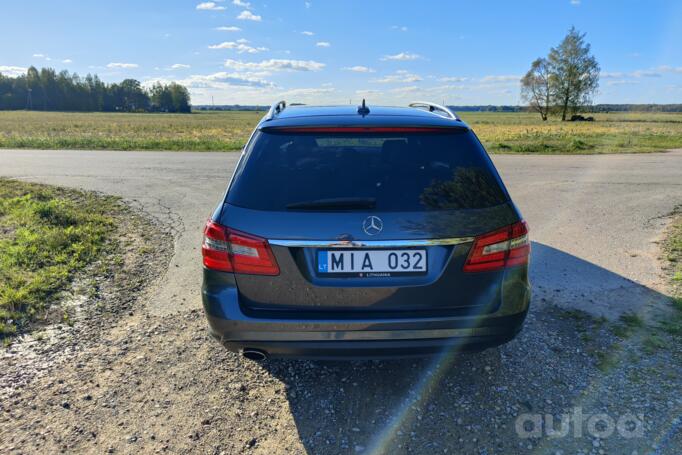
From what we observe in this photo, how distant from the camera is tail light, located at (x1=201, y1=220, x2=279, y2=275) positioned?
7.47ft

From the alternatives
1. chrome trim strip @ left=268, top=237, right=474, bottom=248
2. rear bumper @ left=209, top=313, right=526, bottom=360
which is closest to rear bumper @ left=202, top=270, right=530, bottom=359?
rear bumper @ left=209, top=313, right=526, bottom=360

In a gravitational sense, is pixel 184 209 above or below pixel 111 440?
above

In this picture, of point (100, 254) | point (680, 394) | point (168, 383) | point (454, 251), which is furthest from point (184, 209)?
point (680, 394)

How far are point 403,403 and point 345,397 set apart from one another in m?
0.36

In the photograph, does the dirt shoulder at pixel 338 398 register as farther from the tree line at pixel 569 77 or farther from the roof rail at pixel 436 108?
the tree line at pixel 569 77

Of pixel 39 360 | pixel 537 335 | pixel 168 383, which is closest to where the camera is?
pixel 168 383

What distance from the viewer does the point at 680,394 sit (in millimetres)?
2697

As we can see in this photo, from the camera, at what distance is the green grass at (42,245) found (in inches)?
157

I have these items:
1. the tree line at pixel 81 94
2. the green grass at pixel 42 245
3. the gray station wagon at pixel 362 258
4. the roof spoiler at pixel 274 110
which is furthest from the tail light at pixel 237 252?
the tree line at pixel 81 94

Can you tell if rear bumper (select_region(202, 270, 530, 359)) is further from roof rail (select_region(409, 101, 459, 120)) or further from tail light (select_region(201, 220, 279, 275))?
roof rail (select_region(409, 101, 459, 120))

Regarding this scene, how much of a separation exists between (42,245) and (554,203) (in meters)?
8.14

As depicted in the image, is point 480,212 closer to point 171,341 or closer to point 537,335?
point 537,335

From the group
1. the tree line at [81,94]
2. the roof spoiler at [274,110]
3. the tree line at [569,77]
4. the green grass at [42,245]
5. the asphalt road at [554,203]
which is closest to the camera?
the roof spoiler at [274,110]

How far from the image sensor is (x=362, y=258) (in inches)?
89.0
